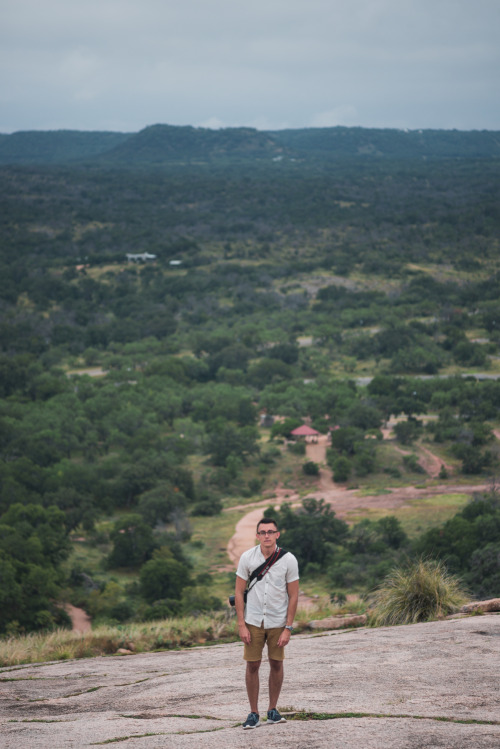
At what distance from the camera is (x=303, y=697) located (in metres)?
5.99

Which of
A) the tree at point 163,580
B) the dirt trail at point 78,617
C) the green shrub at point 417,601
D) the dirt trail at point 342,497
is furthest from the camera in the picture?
the dirt trail at point 342,497

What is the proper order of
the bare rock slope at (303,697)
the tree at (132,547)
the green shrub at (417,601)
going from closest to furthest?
the bare rock slope at (303,697) → the green shrub at (417,601) → the tree at (132,547)

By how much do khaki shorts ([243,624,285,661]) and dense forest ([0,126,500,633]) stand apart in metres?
17.6

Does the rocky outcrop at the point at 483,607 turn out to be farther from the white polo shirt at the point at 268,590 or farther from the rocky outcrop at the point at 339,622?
the white polo shirt at the point at 268,590

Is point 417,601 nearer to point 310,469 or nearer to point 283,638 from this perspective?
point 283,638

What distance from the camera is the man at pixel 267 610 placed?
5246 mm

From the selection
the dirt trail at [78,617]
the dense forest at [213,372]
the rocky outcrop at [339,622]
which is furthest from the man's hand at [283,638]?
the dirt trail at [78,617]

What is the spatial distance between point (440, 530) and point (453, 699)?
72.6ft

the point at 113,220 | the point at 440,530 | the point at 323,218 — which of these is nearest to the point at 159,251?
the point at 113,220

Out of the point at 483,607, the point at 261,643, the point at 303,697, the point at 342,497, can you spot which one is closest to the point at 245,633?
the point at 261,643

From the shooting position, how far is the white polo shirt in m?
5.25

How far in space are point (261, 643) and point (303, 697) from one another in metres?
1.03

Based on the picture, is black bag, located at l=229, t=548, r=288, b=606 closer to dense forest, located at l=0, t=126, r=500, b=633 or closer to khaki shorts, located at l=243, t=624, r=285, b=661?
khaki shorts, located at l=243, t=624, r=285, b=661

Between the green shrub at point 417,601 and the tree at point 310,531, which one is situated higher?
the green shrub at point 417,601
